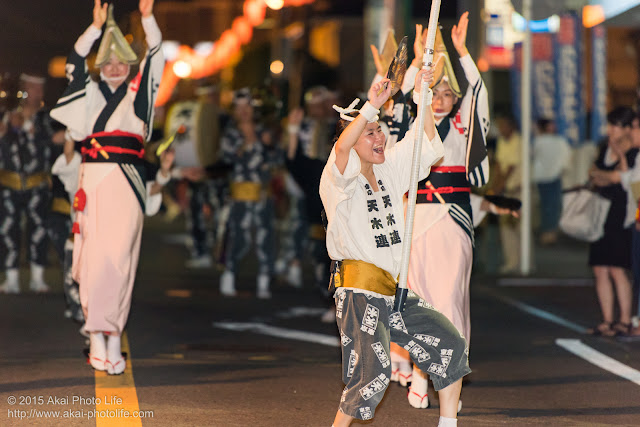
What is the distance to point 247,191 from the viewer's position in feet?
39.6

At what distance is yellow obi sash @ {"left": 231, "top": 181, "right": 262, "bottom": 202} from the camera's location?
12.0 meters

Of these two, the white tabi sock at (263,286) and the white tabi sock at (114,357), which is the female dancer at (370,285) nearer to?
the white tabi sock at (114,357)

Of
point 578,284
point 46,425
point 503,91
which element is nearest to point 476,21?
point 578,284

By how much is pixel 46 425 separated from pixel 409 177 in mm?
2397

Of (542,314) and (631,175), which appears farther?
(542,314)

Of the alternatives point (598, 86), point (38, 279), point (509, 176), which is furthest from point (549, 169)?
point (38, 279)

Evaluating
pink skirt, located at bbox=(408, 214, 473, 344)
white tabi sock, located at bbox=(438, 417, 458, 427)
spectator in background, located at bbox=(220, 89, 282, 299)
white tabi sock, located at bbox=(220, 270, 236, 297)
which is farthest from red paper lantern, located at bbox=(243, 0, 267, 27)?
white tabi sock, located at bbox=(438, 417, 458, 427)

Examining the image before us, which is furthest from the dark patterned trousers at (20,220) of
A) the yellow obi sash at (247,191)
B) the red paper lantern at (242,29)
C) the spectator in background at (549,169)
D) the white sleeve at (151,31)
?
the red paper lantern at (242,29)

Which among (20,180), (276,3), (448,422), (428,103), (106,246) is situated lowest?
(448,422)

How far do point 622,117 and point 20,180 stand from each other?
651 centimetres

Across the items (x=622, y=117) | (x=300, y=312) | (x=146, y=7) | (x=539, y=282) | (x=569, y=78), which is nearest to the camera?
(x=146, y=7)

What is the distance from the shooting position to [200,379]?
695cm

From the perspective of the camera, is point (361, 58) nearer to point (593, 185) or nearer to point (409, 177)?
→ point (593, 185)

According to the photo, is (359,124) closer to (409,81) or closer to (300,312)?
(409,81)
